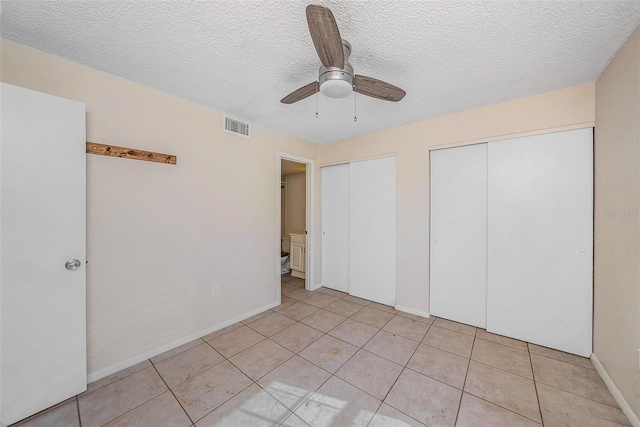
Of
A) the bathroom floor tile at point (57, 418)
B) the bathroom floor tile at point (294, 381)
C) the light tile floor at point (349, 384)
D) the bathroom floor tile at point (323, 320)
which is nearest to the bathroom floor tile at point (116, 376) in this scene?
the light tile floor at point (349, 384)

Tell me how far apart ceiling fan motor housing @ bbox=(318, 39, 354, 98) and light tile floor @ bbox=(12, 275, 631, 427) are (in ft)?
6.86

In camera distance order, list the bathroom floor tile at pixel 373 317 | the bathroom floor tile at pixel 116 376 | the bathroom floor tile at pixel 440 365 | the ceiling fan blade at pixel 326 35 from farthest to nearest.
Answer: the bathroom floor tile at pixel 373 317, the bathroom floor tile at pixel 440 365, the bathroom floor tile at pixel 116 376, the ceiling fan blade at pixel 326 35

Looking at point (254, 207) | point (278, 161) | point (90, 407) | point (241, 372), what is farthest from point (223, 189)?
point (90, 407)

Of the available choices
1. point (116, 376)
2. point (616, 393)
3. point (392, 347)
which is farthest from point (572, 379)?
point (116, 376)

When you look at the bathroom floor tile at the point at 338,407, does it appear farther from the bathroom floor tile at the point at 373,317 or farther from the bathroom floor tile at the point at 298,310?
the bathroom floor tile at the point at 298,310

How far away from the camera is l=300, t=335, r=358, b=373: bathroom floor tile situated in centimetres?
195

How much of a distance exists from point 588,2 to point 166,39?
2.38 m

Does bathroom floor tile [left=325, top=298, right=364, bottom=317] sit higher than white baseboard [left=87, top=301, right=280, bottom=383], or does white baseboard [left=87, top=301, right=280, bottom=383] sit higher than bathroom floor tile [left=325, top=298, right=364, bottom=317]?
white baseboard [left=87, top=301, right=280, bottom=383]

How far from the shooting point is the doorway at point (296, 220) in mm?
3628

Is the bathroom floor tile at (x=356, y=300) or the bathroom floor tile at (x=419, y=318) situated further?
the bathroom floor tile at (x=356, y=300)

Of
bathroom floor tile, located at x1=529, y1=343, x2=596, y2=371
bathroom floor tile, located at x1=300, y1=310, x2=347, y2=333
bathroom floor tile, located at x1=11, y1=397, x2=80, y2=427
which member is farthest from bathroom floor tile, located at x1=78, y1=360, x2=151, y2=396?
bathroom floor tile, located at x1=529, y1=343, x2=596, y2=371

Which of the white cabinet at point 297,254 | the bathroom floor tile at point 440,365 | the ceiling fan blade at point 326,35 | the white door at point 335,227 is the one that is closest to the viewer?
the ceiling fan blade at point 326,35

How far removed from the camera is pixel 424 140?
277 centimetres

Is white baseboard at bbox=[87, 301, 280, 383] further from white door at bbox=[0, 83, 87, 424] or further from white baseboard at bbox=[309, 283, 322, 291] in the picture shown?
white baseboard at bbox=[309, 283, 322, 291]
